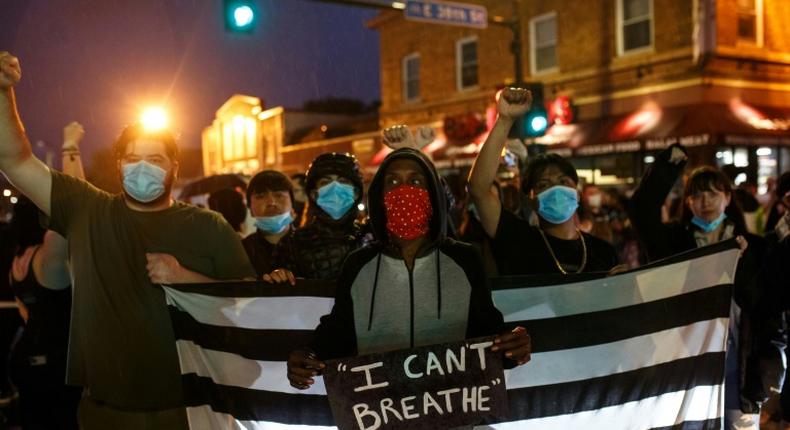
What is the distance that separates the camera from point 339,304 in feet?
8.56

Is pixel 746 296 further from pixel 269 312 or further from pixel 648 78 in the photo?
pixel 648 78

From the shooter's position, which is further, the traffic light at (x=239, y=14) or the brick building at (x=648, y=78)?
the brick building at (x=648, y=78)

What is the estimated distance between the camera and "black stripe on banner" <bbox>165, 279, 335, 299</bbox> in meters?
3.36

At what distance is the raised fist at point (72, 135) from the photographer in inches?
165

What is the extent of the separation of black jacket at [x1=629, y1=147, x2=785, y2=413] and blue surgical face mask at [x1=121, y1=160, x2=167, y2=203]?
2744 millimetres

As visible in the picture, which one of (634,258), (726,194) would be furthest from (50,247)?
(634,258)

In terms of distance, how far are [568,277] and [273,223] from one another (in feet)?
7.22

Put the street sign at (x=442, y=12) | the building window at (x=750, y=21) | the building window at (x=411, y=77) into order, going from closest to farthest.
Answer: the street sign at (x=442, y=12), the building window at (x=750, y=21), the building window at (x=411, y=77)

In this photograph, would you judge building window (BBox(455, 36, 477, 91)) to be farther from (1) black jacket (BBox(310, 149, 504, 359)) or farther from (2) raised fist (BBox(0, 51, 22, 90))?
(1) black jacket (BBox(310, 149, 504, 359))

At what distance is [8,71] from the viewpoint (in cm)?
279

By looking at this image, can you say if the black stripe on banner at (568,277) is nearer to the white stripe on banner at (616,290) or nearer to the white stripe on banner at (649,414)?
the white stripe on banner at (616,290)

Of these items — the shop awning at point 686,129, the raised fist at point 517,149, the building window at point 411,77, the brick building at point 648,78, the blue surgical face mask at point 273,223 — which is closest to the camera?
the blue surgical face mask at point 273,223

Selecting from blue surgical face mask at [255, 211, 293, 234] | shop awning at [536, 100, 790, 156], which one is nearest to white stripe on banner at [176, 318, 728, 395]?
blue surgical face mask at [255, 211, 293, 234]

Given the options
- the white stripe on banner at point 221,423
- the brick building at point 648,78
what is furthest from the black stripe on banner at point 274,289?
the brick building at point 648,78
